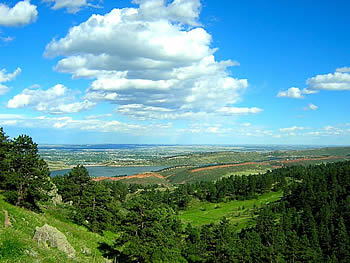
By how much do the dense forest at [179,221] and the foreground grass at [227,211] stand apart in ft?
19.8

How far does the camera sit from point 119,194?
143125 mm

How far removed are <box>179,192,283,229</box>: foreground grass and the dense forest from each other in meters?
6.03

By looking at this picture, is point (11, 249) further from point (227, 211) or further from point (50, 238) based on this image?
point (227, 211)

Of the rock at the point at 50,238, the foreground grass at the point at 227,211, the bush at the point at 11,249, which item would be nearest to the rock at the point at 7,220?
the rock at the point at 50,238

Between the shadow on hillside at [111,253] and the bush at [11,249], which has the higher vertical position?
the bush at [11,249]

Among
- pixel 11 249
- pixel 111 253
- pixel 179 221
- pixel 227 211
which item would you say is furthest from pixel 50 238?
pixel 227 211

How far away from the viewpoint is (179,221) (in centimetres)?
9656

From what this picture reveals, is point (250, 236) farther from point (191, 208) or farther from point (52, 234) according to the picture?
point (191, 208)

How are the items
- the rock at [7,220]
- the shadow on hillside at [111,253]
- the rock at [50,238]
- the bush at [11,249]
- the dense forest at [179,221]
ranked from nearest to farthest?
the bush at [11,249], the rock at [50,238], the rock at [7,220], the dense forest at [179,221], the shadow on hillside at [111,253]

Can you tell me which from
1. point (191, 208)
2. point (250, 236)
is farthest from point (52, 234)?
point (191, 208)

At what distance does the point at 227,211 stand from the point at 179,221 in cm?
4752

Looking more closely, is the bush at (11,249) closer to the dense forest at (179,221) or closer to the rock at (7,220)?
the rock at (7,220)

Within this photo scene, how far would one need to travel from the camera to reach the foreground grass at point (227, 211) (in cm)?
11975

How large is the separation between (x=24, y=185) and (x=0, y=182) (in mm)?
3314
